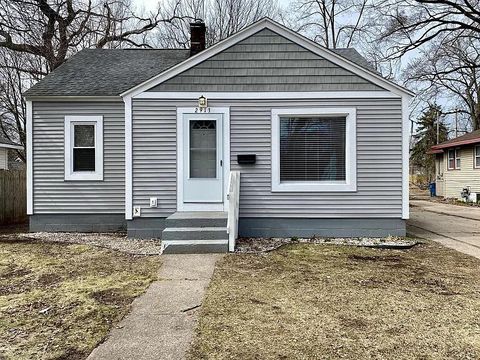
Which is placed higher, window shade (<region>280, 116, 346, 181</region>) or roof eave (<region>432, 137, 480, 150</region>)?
roof eave (<region>432, 137, 480, 150</region>)

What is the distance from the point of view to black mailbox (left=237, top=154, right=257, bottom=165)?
7.84 meters

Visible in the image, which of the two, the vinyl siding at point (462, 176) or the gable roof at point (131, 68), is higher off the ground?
the gable roof at point (131, 68)

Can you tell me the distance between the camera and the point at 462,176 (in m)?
20.1

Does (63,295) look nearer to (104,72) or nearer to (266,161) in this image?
(266,161)

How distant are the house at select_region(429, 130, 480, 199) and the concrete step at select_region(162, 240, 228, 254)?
15.8 metres

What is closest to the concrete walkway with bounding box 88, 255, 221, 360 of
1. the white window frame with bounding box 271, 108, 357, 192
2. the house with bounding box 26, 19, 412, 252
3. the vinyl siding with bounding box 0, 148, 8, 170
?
the house with bounding box 26, 19, 412, 252

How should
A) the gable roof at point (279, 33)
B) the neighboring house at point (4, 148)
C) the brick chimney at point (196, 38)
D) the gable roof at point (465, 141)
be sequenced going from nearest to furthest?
the gable roof at point (279, 33)
the brick chimney at point (196, 38)
the neighboring house at point (4, 148)
the gable roof at point (465, 141)

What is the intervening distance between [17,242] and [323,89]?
663 cm

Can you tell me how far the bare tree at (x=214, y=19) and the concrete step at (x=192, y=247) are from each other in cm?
1824

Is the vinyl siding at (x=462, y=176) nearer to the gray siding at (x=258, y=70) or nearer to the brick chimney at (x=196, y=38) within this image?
the gray siding at (x=258, y=70)

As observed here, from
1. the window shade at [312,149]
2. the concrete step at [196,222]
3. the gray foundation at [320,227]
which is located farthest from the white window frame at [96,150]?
the window shade at [312,149]

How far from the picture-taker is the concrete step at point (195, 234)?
6.65m

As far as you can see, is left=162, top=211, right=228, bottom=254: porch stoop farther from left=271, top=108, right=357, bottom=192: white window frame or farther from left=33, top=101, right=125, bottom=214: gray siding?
left=33, top=101, right=125, bottom=214: gray siding

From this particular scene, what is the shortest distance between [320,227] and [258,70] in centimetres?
335
